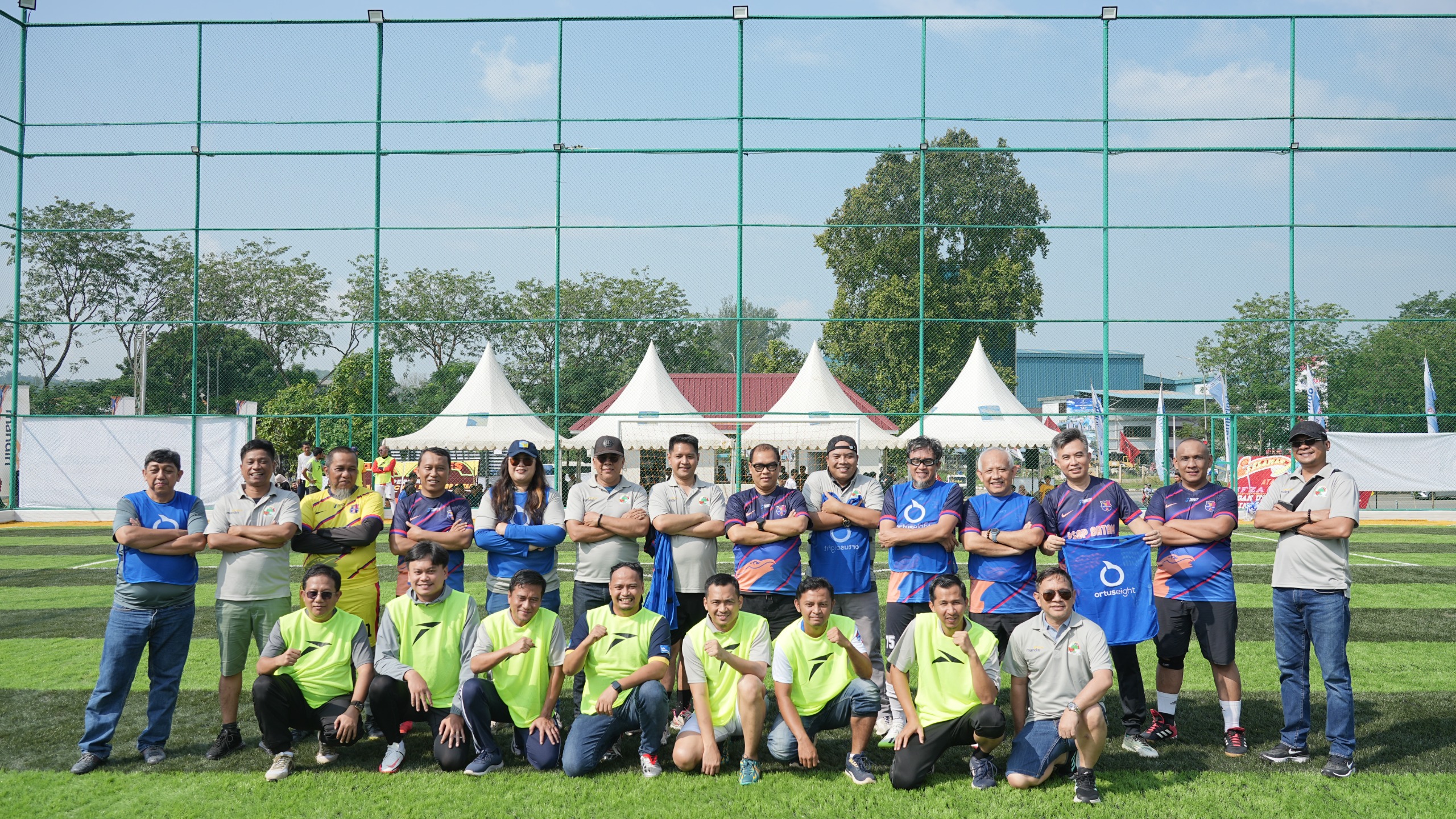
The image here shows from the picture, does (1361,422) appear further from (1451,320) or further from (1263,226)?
(1263,226)

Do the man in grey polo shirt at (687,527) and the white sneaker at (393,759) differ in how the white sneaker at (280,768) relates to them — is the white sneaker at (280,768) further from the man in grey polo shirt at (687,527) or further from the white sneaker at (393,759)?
the man in grey polo shirt at (687,527)

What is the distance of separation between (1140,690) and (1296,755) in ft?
2.74

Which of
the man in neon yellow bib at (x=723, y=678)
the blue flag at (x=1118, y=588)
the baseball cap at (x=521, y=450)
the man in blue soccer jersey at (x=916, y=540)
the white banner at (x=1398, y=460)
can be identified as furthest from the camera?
the white banner at (x=1398, y=460)

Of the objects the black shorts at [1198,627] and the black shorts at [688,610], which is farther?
the black shorts at [688,610]

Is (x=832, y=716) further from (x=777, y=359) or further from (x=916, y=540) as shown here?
(x=777, y=359)

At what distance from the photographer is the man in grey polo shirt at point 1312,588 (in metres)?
5.27

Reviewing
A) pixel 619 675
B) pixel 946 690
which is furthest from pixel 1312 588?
pixel 619 675

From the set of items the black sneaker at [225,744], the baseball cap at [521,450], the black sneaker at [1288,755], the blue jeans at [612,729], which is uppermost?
the baseball cap at [521,450]

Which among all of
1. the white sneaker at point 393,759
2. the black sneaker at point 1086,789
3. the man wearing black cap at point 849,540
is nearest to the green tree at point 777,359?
the man wearing black cap at point 849,540

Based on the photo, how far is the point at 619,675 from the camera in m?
5.47

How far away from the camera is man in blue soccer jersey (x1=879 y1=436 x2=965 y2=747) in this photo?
5758 millimetres

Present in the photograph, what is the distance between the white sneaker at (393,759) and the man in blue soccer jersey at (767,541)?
208 centimetres

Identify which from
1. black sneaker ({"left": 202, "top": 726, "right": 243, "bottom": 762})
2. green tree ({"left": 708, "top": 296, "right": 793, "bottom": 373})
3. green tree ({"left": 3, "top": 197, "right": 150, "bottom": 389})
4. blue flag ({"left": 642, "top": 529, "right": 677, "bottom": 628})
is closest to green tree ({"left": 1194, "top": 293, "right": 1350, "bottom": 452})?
green tree ({"left": 708, "top": 296, "right": 793, "bottom": 373})

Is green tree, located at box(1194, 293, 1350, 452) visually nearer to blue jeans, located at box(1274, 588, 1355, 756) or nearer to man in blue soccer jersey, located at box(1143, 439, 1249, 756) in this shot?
man in blue soccer jersey, located at box(1143, 439, 1249, 756)
